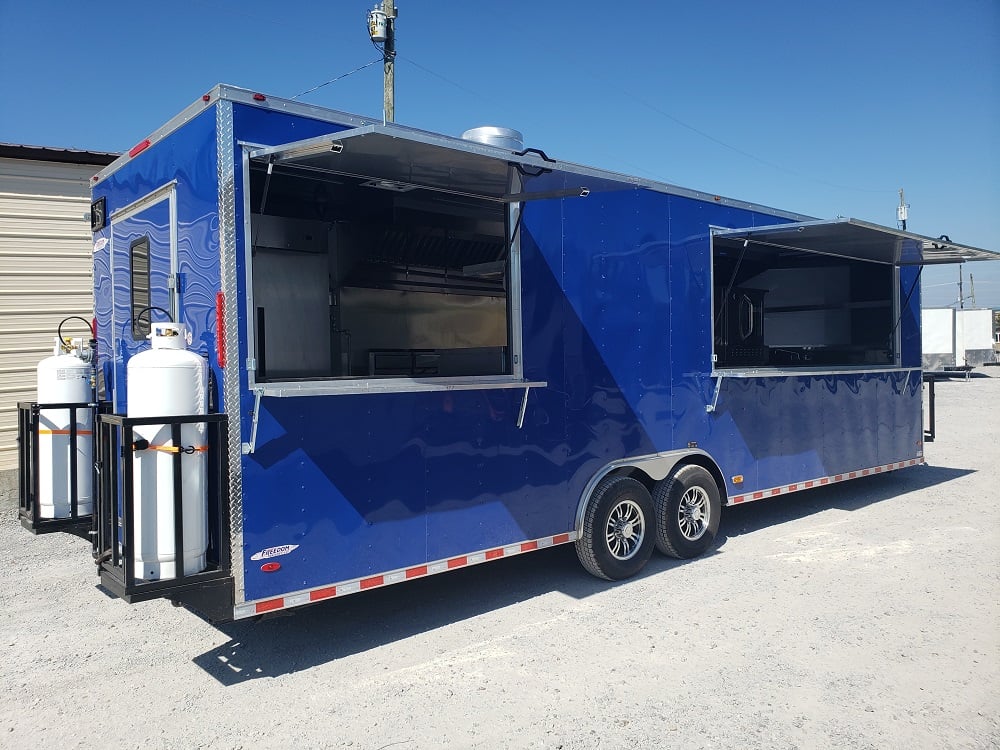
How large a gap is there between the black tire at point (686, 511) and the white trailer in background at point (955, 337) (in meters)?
24.9

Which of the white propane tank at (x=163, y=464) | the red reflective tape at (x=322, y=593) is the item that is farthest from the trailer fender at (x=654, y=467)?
the white propane tank at (x=163, y=464)

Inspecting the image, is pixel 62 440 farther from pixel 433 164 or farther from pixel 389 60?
pixel 389 60

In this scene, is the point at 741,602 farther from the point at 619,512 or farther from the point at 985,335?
the point at 985,335

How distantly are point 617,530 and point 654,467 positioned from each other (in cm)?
59

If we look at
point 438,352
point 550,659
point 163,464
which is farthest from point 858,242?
point 163,464

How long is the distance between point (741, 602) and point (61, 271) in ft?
26.1

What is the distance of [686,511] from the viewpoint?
6.26m

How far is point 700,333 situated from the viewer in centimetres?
644

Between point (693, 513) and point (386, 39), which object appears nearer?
point (693, 513)

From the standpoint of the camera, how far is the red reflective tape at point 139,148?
4551 mm

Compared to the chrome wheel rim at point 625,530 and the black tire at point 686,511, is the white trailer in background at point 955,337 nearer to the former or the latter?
the black tire at point 686,511

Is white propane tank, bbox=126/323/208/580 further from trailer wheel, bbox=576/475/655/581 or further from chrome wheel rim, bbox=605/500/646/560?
chrome wheel rim, bbox=605/500/646/560

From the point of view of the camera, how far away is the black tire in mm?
6039

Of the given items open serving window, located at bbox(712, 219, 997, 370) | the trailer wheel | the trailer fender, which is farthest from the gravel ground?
open serving window, located at bbox(712, 219, 997, 370)
